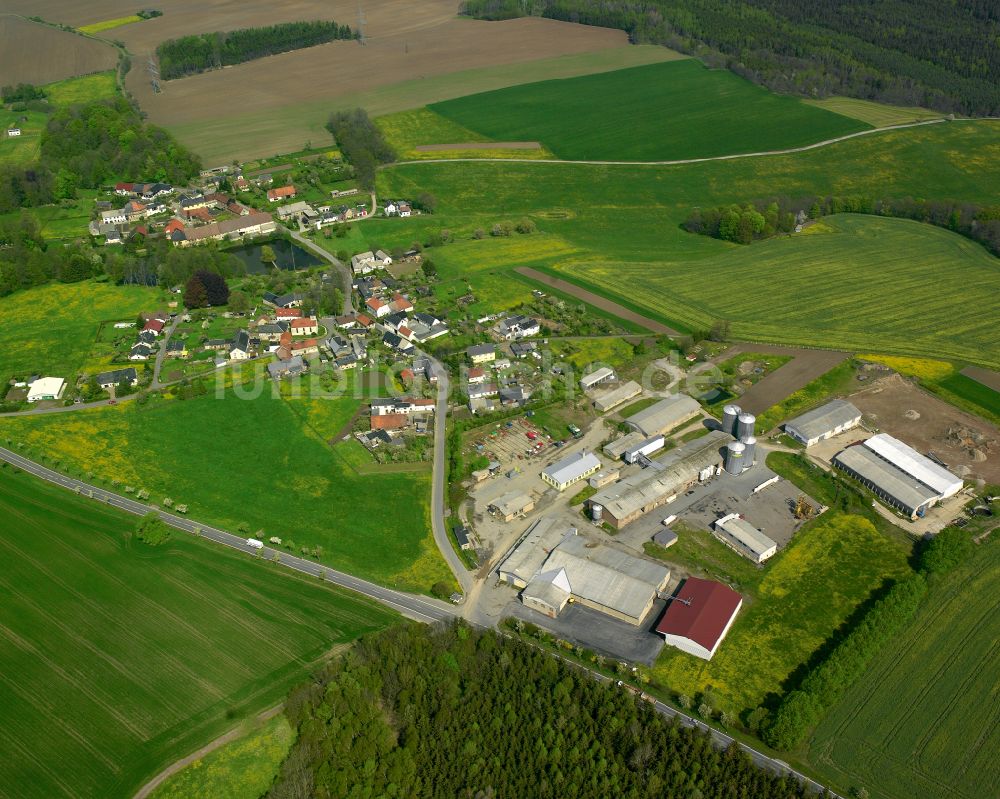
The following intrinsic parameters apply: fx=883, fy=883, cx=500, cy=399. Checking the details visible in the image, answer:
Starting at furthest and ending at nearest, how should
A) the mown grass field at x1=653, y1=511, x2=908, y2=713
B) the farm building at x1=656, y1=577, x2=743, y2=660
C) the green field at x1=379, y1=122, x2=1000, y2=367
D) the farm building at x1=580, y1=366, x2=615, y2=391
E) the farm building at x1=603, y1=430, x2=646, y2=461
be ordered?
the green field at x1=379, y1=122, x2=1000, y2=367, the farm building at x1=580, y1=366, x2=615, y2=391, the farm building at x1=603, y1=430, x2=646, y2=461, the farm building at x1=656, y1=577, x2=743, y2=660, the mown grass field at x1=653, y1=511, x2=908, y2=713

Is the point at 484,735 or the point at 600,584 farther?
the point at 600,584

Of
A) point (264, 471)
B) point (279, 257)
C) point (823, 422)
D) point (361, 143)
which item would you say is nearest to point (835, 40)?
point (361, 143)

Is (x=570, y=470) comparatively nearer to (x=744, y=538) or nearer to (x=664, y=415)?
(x=664, y=415)

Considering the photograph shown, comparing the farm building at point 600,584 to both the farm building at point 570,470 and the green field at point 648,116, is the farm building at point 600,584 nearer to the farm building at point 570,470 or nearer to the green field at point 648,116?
the farm building at point 570,470

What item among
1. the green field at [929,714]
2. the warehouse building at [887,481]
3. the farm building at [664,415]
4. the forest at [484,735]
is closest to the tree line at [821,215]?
the farm building at [664,415]

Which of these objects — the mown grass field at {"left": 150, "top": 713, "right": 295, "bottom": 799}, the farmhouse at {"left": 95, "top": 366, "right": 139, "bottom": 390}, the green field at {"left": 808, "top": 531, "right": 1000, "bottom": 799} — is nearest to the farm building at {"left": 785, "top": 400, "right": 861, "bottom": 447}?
the green field at {"left": 808, "top": 531, "right": 1000, "bottom": 799}

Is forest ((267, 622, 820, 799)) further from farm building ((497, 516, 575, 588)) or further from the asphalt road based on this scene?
farm building ((497, 516, 575, 588))

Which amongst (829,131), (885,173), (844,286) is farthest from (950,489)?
(829,131)
